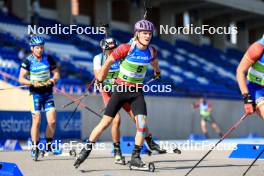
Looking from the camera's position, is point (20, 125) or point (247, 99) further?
point (20, 125)

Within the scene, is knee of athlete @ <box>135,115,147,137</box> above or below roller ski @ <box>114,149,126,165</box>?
above

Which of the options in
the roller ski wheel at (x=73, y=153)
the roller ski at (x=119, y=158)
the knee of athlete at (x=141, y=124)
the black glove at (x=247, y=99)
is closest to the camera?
the black glove at (x=247, y=99)

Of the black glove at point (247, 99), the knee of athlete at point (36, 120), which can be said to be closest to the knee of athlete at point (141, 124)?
the black glove at point (247, 99)

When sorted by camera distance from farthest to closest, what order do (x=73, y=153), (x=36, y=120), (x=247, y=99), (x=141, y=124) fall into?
(x=73, y=153)
(x=36, y=120)
(x=141, y=124)
(x=247, y=99)

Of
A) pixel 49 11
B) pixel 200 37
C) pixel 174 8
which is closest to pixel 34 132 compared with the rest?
pixel 49 11

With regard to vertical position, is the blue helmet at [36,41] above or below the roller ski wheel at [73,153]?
above

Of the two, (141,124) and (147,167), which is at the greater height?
(141,124)

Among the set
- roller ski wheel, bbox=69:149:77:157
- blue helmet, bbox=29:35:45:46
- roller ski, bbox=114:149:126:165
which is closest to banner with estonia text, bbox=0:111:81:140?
roller ski wheel, bbox=69:149:77:157

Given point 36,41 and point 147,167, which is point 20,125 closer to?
point 36,41

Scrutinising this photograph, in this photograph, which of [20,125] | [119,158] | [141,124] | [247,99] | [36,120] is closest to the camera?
[247,99]

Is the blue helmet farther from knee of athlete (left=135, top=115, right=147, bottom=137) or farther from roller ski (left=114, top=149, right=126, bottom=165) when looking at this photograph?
knee of athlete (left=135, top=115, right=147, bottom=137)

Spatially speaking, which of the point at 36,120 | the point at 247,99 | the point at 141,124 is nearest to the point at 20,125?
the point at 36,120

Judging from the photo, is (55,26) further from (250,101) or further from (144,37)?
(250,101)

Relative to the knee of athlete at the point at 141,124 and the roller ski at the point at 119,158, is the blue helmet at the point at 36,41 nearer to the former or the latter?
the roller ski at the point at 119,158
